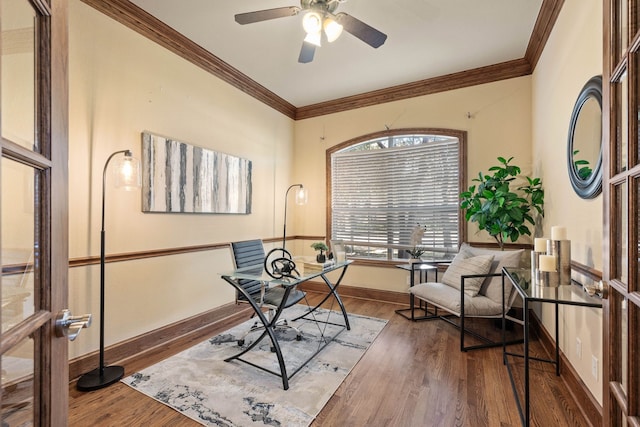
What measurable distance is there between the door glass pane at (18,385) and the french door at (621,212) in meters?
1.35

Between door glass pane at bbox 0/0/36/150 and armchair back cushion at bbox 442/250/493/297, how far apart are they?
3.13m

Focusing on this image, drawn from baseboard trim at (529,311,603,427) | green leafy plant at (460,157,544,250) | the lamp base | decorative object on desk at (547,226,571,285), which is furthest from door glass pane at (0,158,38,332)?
green leafy plant at (460,157,544,250)

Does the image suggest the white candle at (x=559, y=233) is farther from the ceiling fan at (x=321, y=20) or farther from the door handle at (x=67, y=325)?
the door handle at (x=67, y=325)

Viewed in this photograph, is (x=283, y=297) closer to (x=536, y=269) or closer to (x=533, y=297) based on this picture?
(x=533, y=297)

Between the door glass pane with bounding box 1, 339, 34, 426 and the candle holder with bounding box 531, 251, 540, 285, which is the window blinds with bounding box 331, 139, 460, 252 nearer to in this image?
the candle holder with bounding box 531, 251, 540, 285

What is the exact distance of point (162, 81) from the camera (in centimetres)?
275

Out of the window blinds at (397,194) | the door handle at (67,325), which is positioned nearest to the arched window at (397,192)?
the window blinds at (397,194)

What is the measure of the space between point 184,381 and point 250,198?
86.5 inches

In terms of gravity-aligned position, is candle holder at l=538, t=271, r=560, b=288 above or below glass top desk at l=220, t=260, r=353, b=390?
above

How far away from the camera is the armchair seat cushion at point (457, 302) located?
8.61ft

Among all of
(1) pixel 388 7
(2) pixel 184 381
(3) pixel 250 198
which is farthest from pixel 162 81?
(2) pixel 184 381

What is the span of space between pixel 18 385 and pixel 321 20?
7.67 feet

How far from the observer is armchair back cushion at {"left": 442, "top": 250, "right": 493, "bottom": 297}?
2.80 meters

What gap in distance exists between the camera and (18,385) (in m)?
0.60
